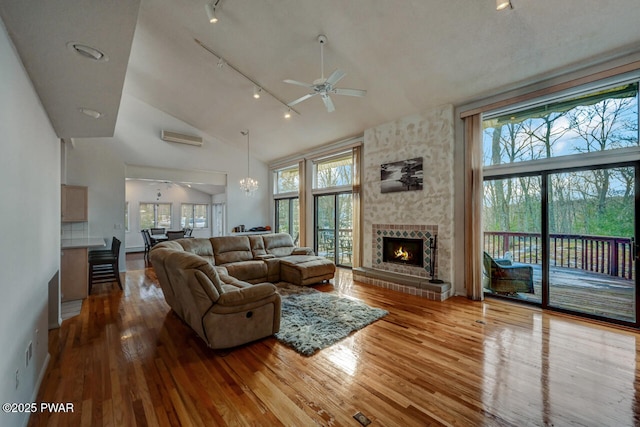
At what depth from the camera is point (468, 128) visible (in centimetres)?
449

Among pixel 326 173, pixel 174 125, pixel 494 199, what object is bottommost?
pixel 494 199

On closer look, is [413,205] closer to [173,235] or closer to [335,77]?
[335,77]

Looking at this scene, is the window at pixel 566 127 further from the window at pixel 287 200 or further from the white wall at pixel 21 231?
the white wall at pixel 21 231

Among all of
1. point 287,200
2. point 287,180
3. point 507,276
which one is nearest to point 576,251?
point 507,276

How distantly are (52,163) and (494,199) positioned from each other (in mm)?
6135

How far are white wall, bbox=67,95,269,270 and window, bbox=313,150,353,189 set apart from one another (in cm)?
255

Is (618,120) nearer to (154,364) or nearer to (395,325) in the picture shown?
(395,325)

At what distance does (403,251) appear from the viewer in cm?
536

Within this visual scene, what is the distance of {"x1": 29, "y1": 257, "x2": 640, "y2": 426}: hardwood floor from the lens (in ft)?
6.26

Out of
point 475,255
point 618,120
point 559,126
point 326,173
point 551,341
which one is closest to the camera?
point 551,341

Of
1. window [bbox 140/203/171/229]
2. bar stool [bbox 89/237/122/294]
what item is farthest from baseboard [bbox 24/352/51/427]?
window [bbox 140/203/171/229]

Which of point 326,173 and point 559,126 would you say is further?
point 326,173

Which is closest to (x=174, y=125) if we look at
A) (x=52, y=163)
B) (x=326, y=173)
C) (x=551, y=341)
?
(x=326, y=173)

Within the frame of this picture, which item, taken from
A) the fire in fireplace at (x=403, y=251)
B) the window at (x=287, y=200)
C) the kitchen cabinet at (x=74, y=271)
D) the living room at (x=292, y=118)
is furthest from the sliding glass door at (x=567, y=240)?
the kitchen cabinet at (x=74, y=271)
